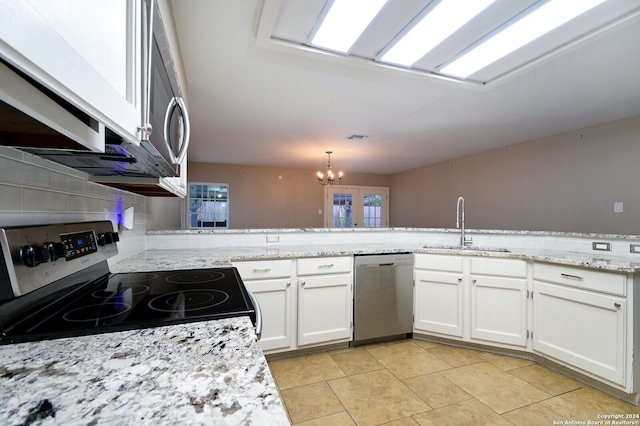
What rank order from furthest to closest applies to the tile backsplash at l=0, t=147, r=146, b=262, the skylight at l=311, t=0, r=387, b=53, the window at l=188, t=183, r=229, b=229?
the window at l=188, t=183, r=229, b=229 < the skylight at l=311, t=0, r=387, b=53 < the tile backsplash at l=0, t=147, r=146, b=262

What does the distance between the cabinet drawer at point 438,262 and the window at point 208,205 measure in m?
5.44

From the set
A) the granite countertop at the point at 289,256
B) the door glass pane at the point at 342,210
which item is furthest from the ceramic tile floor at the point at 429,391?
the door glass pane at the point at 342,210

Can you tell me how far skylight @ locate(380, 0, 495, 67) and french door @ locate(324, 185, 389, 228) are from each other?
19.2 feet

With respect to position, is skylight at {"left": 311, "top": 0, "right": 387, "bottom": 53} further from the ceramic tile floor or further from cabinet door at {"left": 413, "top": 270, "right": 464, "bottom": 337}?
the ceramic tile floor

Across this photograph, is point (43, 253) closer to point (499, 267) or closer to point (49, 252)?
point (49, 252)

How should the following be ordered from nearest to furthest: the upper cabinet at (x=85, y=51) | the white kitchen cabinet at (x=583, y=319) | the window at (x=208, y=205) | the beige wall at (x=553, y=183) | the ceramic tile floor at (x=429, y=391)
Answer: the upper cabinet at (x=85, y=51)
the ceramic tile floor at (x=429, y=391)
the white kitchen cabinet at (x=583, y=319)
the beige wall at (x=553, y=183)
the window at (x=208, y=205)

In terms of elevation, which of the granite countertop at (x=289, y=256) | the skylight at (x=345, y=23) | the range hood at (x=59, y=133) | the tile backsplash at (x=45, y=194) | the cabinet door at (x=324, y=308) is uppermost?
the skylight at (x=345, y=23)

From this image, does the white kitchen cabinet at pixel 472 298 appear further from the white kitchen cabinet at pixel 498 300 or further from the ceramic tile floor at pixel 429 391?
the ceramic tile floor at pixel 429 391

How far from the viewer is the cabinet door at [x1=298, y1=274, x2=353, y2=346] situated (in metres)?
2.40

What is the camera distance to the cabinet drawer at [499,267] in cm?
236

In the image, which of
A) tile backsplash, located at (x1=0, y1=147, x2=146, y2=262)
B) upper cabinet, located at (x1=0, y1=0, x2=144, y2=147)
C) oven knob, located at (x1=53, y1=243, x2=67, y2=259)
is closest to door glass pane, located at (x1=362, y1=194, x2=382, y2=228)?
tile backsplash, located at (x1=0, y1=147, x2=146, y2=262)

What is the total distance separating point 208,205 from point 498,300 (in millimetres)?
6277

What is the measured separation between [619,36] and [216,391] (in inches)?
114

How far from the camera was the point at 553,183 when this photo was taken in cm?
439
